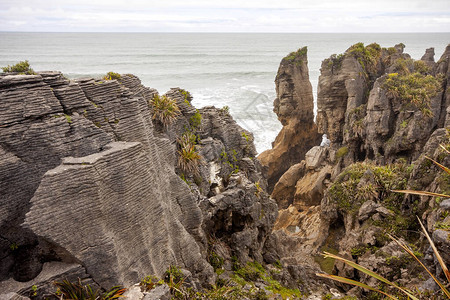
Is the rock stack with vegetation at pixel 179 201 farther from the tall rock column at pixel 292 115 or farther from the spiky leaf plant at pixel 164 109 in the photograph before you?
the tall rock column at pixel 292 115

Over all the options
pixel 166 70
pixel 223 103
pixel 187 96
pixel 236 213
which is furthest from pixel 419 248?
pixel 166 70

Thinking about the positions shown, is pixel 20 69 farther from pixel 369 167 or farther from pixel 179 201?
pixel 369 167

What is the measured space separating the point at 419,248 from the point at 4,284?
17469mm

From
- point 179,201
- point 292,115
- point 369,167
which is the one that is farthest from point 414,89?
point 179,201

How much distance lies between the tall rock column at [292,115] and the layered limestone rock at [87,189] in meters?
27.3

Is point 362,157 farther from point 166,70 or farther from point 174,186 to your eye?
point 166,70

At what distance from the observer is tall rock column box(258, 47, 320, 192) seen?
3781cm

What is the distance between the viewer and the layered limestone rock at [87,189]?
9281 mm

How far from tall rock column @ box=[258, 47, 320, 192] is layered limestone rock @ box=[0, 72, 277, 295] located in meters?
27.3

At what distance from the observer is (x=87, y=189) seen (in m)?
9.38

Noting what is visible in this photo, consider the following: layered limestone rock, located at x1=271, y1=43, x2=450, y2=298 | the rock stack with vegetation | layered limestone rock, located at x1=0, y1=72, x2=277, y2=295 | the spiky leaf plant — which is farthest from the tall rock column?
layered limestone rock, located at x1=0, y1=72, x2=277, y2=295

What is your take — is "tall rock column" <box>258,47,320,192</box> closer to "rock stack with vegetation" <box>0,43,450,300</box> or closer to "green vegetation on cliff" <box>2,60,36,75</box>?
"rock stack with vegetation" <box>0,43,450,300</box>

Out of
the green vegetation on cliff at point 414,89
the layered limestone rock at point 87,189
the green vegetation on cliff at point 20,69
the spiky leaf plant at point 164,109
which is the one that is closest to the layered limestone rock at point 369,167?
the green vegetation on cliff at point 414,89

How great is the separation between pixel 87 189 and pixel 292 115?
110ft
